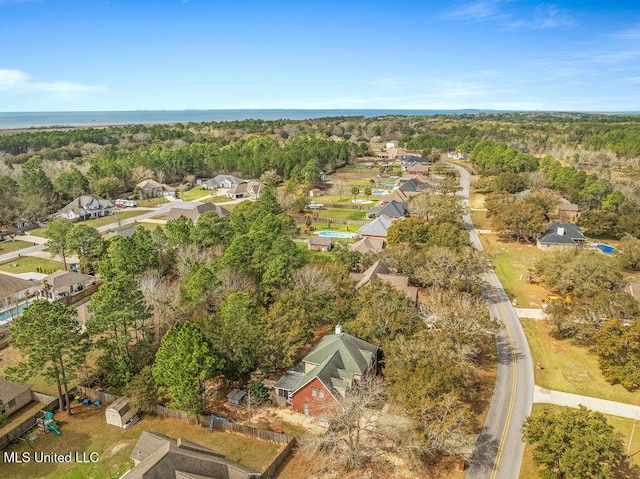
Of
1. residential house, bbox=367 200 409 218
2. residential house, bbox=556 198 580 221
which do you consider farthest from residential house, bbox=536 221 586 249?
residential house, bbox=367 200 409 218

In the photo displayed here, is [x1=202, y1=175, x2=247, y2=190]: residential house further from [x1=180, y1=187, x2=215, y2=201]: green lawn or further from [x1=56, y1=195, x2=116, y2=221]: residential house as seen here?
[x1=56, y1=195, x2=116, y2=221]: residential house

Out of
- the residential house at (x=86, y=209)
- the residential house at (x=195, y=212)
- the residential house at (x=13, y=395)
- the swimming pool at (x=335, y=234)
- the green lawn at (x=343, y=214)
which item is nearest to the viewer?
the residential house at (x=13, y=395)

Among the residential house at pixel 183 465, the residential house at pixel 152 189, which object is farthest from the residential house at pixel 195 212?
the residential house at pixel 183 465

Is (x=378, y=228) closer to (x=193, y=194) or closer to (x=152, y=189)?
(x=193, y=194)

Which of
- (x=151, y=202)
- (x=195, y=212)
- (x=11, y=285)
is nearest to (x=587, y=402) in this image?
(x=11, y=285)

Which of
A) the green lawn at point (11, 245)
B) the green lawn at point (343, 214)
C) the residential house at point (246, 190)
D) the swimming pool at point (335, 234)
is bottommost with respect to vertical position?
the green lawn at point (11, 245)

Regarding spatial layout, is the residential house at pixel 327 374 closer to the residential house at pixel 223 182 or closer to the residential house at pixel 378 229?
the residential house at pixel 378 229

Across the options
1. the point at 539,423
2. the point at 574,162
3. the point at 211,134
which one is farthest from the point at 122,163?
the point at 574,162
